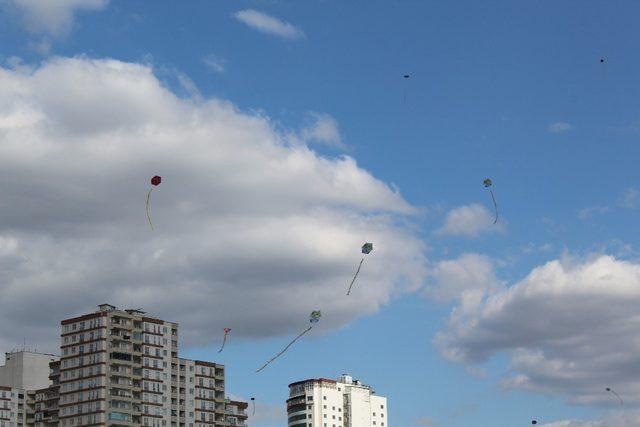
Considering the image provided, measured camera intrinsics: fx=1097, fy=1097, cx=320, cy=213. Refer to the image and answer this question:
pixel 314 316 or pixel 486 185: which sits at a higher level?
pixel 486 185

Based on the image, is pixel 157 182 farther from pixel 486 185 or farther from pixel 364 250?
pixel 486 185

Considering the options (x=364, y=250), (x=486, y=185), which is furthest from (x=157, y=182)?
(x=486, y=185)

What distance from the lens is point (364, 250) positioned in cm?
13700

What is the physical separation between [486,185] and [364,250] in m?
17.2

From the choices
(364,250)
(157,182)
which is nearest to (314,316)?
(364,250)

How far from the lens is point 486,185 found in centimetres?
13625

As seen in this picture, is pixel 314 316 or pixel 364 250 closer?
pixel 364 250

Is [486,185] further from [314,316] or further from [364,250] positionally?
[314,316]

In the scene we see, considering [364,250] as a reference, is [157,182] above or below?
above

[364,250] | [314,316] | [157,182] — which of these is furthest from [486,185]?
[157,182]

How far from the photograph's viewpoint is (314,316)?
15088 cm

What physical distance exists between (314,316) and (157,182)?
1197 inches

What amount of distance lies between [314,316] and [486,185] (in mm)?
31370

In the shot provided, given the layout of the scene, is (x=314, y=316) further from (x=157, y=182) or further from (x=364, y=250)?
(x=157, y=182)
